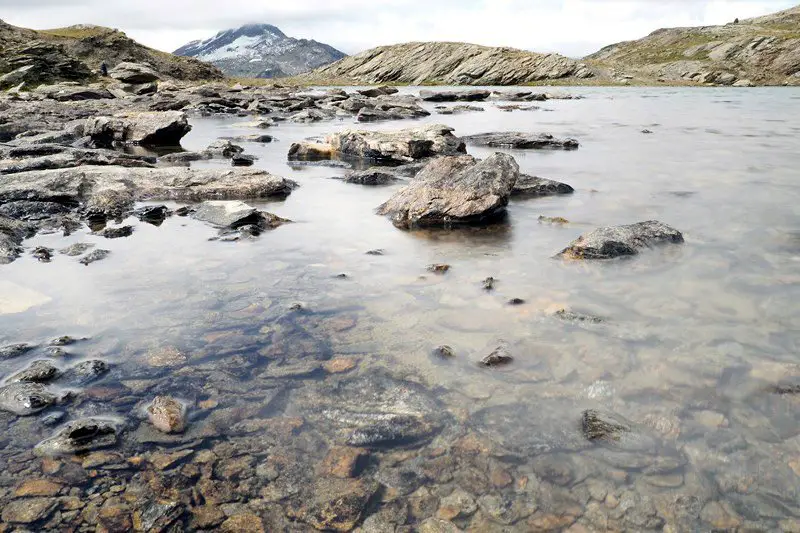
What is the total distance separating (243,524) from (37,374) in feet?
9.18

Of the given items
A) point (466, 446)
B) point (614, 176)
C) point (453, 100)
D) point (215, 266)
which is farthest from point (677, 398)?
point (453, 100)

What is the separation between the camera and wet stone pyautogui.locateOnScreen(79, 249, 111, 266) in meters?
8.23

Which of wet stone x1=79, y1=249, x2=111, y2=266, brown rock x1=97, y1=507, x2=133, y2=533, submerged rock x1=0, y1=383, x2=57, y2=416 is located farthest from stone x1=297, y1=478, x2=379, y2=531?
wet stone x1=79, y1=249, x2=111, y2=266

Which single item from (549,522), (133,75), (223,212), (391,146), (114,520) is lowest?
(549,522)

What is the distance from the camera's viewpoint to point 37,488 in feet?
12.0

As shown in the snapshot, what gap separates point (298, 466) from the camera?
3959 mm

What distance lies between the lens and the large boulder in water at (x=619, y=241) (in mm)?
8023

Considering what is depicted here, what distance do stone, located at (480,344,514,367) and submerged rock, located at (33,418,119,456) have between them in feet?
10.6

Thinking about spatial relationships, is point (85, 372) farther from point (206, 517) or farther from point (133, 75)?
point (133, 75)

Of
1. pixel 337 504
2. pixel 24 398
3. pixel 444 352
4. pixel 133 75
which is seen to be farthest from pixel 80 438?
pixel 133 75

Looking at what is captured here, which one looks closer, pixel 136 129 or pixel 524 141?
pixel 524 141

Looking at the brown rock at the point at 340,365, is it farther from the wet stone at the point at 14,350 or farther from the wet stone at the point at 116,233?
the wet stone at the point at 116,233

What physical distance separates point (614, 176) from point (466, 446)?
1304 centimetres

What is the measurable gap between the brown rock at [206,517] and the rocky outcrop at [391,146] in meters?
15.8
